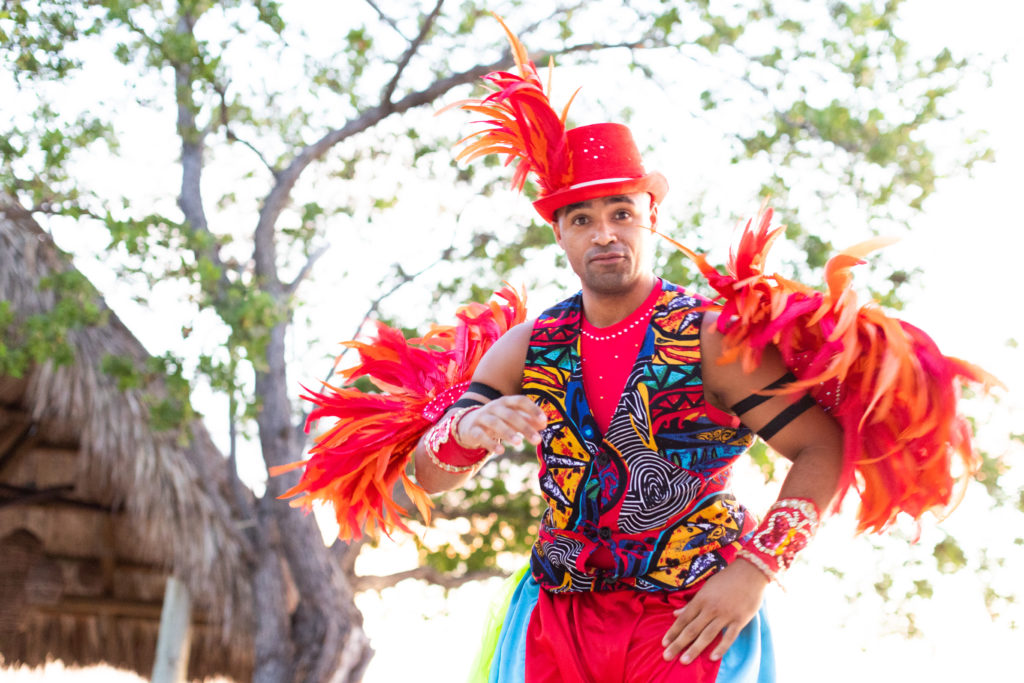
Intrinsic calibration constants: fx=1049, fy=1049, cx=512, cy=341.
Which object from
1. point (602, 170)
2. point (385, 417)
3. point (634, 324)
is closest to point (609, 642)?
point (634, 324)

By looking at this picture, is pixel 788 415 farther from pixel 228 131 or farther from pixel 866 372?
pixel 228 131

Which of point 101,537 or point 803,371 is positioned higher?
point 101,537

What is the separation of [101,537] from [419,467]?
628 centimetres

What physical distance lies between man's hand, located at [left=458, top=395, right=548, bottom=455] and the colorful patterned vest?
0.21 meters

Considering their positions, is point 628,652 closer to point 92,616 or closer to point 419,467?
point 419,467

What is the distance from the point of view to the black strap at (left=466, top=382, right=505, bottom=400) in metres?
2.49

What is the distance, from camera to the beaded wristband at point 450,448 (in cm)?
→ 236

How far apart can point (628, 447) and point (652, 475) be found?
0.08m

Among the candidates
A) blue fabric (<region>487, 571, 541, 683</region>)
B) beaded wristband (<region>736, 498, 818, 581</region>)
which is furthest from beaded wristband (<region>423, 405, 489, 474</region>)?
beaded wristband (<region>736, 498, 818, 581</region>)

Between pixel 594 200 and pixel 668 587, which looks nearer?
pixel 668 587

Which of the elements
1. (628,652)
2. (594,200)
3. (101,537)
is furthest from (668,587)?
(101,537)

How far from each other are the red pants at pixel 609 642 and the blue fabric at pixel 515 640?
30mm

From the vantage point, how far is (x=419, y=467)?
2.53 meters

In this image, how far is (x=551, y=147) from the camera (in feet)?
8.30
